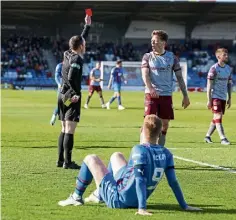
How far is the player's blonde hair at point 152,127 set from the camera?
739 centimetres

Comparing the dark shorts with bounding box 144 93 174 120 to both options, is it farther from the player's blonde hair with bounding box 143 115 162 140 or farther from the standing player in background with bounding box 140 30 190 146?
the player's blonde hair with bounding box 143 115 162 140

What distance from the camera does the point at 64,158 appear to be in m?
11.6

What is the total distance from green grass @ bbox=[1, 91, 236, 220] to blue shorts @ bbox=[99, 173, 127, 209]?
0.31ft

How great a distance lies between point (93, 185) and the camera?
968cm

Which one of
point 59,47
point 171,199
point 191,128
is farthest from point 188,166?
point 59,47

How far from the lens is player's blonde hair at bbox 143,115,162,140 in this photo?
7391 millimetres

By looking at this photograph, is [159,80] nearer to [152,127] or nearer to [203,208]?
[203,208]

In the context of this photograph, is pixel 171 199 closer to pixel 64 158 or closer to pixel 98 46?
pixel 64 158

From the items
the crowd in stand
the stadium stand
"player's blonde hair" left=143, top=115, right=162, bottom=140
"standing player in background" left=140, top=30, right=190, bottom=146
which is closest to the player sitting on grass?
Result: "player's blonde hair" left=143, top=115, right=162, bottom=140

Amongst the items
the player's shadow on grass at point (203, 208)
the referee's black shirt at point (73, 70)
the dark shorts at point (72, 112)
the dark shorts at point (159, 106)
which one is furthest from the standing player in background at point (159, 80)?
the player's shadow on grass at point (203, 208)

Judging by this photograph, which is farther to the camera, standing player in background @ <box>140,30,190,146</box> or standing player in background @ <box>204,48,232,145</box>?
standing player in background @ <box>204,48,232,145</box>

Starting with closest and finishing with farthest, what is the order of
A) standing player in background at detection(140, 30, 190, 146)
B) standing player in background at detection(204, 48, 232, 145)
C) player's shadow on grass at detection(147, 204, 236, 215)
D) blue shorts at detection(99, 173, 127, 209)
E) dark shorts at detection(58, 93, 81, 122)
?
blue shorts at detection(99, 173, 127, 209), player's shadow on grass at detection(147, 204, 236, 215), standing player in background at detection(140, 30, 190, 146), dark shorts at detection(58, 93, 81, 122), standing player in background at detection(204, 48, 232, 145)

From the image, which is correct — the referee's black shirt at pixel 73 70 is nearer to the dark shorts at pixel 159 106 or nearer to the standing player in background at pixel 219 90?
the dark shorts at pixel 159 106

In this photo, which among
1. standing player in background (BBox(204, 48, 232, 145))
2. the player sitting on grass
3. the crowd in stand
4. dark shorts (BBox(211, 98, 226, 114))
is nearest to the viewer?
the player sitting on grass
